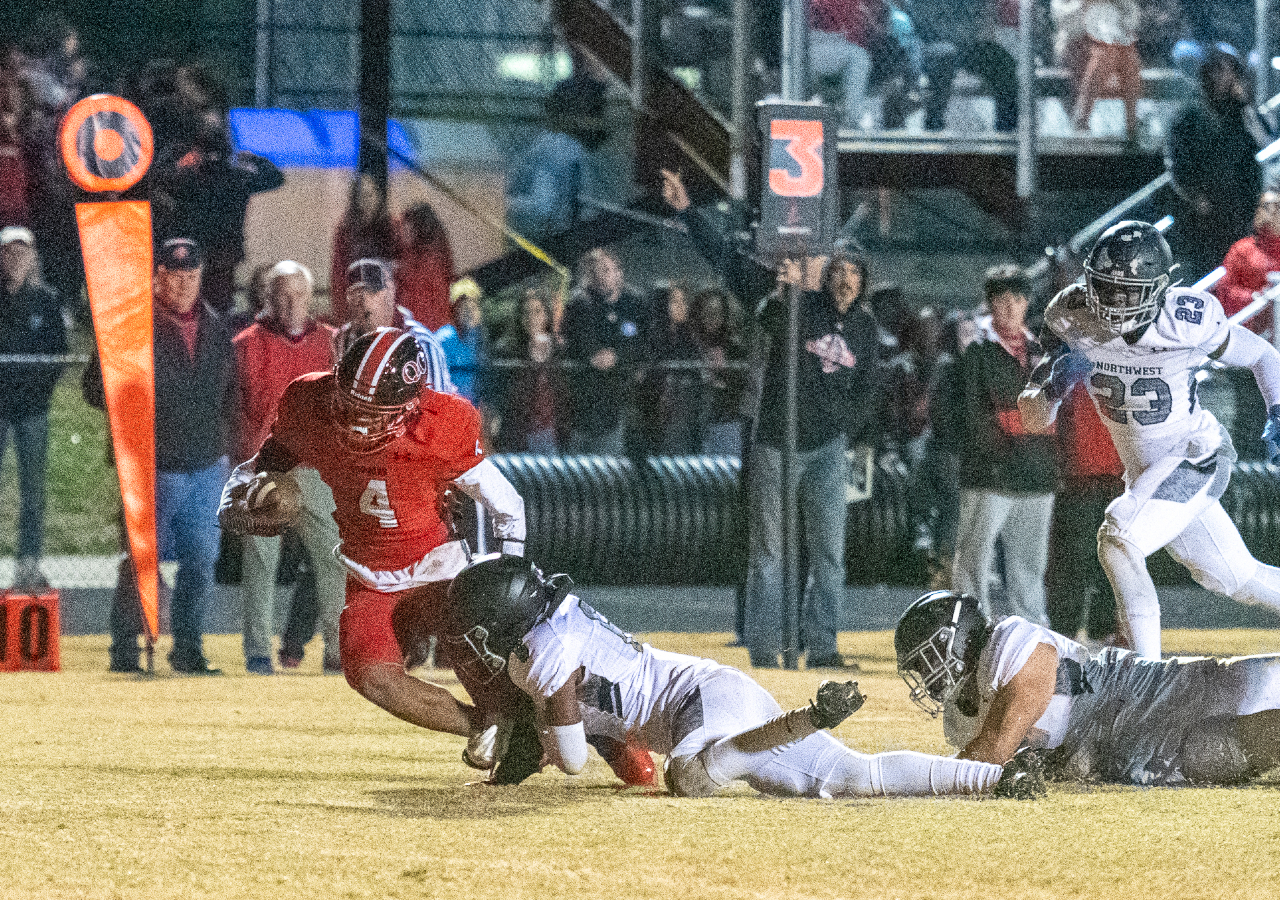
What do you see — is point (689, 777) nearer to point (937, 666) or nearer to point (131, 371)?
point (937, 666)

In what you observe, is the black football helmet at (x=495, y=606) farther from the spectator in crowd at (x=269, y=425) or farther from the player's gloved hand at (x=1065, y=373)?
the spectator in crowd at (x=269, y=425)

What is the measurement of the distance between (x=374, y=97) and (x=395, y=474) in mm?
8021

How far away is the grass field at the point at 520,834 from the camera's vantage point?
4863 millimetres

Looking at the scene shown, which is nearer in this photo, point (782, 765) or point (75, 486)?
point (782, 765)

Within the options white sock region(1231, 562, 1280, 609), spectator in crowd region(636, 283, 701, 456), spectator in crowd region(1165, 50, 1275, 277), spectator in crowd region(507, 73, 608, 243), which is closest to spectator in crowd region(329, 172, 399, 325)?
spectator in crowd region(636, 283, 701, 456)

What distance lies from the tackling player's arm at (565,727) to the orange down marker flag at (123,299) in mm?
4738

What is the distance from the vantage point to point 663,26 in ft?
52.8

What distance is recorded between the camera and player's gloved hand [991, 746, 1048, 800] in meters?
6.04

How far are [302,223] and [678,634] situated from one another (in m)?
6.44

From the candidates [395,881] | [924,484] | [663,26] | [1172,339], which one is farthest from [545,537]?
[395,881]

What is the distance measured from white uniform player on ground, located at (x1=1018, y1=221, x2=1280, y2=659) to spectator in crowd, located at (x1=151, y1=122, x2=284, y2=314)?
6505 millimetres

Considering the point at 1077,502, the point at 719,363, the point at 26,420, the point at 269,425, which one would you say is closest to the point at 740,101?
the point at 719,363

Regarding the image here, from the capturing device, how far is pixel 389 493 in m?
7.15

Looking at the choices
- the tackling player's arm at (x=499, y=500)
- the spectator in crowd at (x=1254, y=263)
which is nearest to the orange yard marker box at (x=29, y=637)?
the tackling player's arm at (x=499, y=500)
